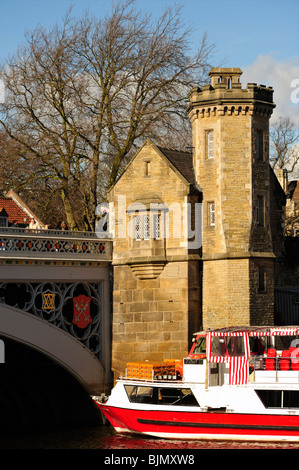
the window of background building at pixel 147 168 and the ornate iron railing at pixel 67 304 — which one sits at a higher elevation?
the window of background building at pixel 147 168

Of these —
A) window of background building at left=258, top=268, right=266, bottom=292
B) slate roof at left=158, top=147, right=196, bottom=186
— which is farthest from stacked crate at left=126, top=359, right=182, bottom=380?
slate roof at left=158, top=147, right=196, bottom=186

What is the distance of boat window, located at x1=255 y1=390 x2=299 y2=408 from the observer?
35.2m

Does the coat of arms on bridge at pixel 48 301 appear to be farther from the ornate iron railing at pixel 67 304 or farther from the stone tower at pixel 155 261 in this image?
the stone tower at pixel 155 261

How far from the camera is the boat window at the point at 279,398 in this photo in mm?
35219

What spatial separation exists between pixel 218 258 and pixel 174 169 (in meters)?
3.82

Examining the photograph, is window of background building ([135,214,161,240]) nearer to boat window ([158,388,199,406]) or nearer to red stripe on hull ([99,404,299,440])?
boat window ([158,388,199,406])

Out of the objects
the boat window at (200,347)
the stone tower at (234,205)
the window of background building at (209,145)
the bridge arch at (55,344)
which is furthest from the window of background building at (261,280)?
the bridge arch at (55,344)

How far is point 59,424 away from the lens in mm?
41750

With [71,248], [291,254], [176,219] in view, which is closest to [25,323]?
[71,248]

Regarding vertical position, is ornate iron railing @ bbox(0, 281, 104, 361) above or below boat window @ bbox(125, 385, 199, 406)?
above

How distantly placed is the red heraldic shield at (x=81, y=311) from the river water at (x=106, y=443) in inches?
163

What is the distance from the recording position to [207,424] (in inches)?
1401
